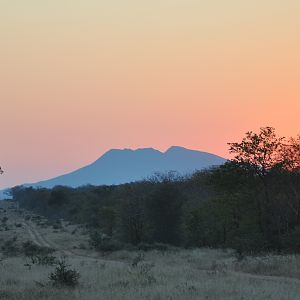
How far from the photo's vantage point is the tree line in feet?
126

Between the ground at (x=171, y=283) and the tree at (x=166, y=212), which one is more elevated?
the tree at (x=166, y=212)

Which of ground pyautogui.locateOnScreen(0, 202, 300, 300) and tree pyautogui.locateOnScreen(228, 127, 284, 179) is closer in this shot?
ground pyautogui.locateOnScreen(0, 202, 300, 300)

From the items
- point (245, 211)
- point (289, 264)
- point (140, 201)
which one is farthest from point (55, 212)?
point (289, 264)

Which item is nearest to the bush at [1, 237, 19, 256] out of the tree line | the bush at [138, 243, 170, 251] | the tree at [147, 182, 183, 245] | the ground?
the tree line

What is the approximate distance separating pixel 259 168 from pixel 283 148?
2567 millimetres

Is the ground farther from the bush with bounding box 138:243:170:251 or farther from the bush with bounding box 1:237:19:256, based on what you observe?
the bush with bounding box 1:237:19:256

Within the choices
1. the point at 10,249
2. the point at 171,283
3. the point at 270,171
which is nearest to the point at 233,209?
the point at 270,171

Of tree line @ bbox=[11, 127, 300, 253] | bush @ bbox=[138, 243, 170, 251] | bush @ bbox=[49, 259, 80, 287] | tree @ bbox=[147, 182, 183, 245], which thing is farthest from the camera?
tree @ bbox=[147, 182, 183, 245]

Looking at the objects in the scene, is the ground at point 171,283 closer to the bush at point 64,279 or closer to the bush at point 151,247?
the bush at point 64,279

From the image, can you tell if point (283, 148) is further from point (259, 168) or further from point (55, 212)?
point (55, 212)

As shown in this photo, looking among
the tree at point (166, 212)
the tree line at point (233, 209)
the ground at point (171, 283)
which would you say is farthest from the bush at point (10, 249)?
the ground at point (171, 283)

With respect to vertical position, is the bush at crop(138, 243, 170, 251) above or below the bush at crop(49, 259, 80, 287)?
below

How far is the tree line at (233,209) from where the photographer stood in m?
38.5

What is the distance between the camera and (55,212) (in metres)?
121
